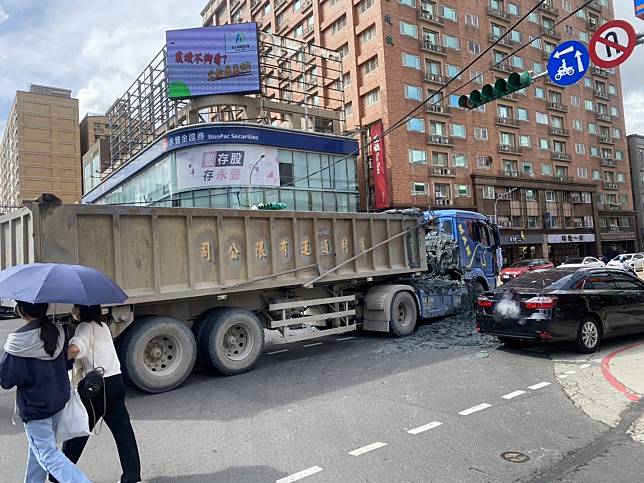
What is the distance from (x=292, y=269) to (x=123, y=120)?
109ft

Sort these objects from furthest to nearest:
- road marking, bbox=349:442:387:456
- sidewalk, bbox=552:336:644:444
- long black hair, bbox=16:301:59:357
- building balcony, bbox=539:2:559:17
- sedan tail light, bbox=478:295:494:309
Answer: building balcony, bbox=539:2:559:17, sedan tail light, bbox=478:295:494:309, sidewalk, bbox=552:336:644:444, road marking, bbox=349:442:387:456, long black hair, bbox=16:301:59:357

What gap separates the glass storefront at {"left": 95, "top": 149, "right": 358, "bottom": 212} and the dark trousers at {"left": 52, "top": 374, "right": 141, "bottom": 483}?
21.1 meters

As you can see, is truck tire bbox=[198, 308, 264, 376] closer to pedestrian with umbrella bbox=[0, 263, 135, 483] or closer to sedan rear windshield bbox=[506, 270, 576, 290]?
pedestrian with umbrella bbox=[0, 263, 135, 483]

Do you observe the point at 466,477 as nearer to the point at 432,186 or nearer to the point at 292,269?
the point at 292,269

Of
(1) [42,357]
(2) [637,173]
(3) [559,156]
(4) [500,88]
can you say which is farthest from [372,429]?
(2) [637,173]

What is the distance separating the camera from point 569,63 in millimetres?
8617

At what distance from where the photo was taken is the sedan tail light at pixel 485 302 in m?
8.91

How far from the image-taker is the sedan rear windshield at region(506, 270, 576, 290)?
335 inches

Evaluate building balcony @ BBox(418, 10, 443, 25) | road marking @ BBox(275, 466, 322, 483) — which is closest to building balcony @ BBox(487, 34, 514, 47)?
building balcony @ BBox(418, 10, 443, 25)

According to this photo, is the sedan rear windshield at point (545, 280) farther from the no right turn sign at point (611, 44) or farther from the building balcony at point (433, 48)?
the building balcony at point (433, 48)

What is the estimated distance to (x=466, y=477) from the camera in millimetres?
3975

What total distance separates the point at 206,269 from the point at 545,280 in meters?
5.84

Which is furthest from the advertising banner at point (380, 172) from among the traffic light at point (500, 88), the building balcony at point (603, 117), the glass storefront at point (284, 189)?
the building balcony at point (603, 117)

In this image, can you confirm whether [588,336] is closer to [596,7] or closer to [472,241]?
[472,241]
